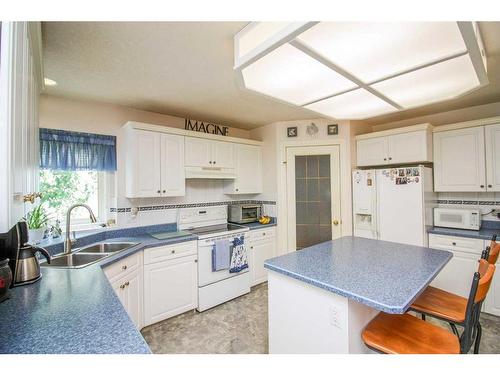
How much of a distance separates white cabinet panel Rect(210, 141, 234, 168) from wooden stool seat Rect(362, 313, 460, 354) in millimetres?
2491

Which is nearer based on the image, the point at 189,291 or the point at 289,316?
the point at 289,316

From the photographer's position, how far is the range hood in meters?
3.01

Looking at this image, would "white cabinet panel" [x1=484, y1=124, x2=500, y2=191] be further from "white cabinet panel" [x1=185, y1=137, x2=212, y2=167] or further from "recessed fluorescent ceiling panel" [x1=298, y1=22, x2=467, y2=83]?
"white cabinet panel" [x1=185, y1=137, x2=212, y2=167]

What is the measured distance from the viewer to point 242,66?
122 cm

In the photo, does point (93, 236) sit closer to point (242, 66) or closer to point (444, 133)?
point (242, 66)

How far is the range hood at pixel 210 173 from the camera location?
9.87ft

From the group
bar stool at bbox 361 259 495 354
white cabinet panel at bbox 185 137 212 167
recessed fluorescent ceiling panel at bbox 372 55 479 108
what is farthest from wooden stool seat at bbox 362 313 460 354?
white cabinet panel at bbox 185 137 212 167

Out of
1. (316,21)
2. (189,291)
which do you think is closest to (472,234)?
(316,21)

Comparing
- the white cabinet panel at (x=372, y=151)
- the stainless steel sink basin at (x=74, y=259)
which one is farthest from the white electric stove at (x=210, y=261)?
the white cabinet panel at (x=372, y=151)

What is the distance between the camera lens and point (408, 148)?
302cm

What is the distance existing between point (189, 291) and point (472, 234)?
124 inches

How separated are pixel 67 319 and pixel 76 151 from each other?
2080 millimetres

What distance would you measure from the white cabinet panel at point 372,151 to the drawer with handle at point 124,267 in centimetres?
306

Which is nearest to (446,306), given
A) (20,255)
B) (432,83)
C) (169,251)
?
(432,83)
